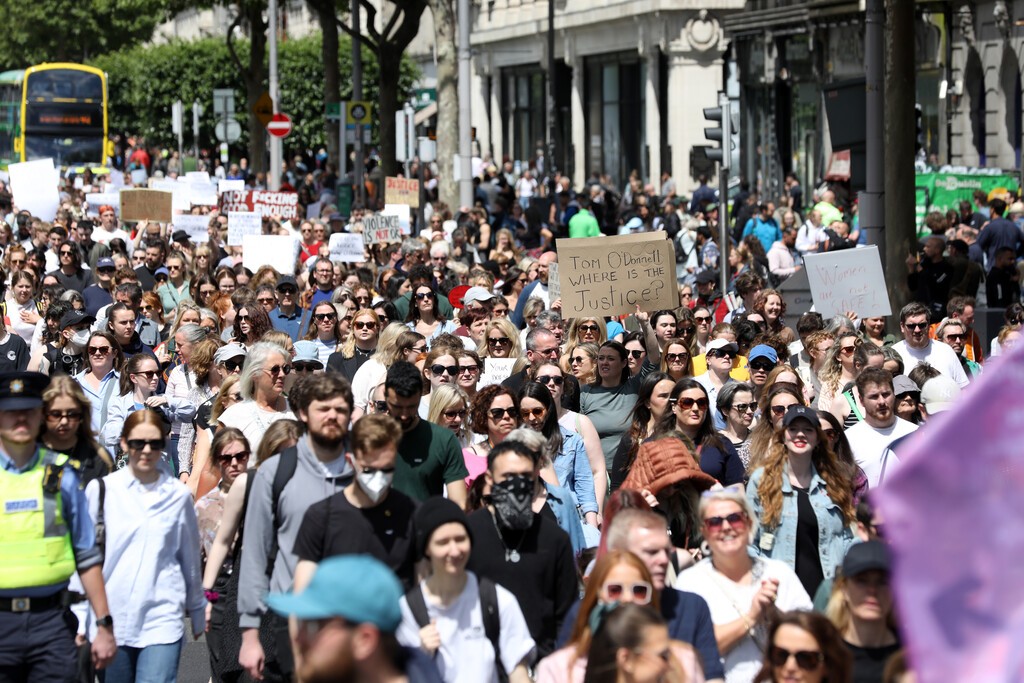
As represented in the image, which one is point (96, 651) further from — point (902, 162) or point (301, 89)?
point (301, 89)

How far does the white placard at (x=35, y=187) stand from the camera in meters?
24.2

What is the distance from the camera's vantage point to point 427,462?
25.2 feet

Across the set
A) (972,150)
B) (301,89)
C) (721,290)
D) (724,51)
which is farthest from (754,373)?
(301,89)

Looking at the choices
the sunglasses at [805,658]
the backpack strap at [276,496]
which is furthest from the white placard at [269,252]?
the sunglasses at [805,658]

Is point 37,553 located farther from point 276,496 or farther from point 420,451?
point 420,451

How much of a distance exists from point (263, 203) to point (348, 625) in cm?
2084

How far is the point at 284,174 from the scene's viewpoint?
45.3m

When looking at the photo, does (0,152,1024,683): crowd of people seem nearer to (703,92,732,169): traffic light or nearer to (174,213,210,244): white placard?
(703,92,732,169): traffic light

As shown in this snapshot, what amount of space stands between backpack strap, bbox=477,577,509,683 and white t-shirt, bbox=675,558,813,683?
0.63 meters

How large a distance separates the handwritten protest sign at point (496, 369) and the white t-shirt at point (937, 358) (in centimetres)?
238

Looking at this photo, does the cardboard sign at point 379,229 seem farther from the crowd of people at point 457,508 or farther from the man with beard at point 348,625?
the man with beard at point 348,625

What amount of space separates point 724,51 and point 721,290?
27.3 m

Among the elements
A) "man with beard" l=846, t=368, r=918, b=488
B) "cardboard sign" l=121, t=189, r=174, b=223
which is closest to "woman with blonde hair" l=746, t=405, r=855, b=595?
"man with beard" l=846, t=368, r=918, b=488

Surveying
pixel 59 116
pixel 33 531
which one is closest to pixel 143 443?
pixel 33 531
